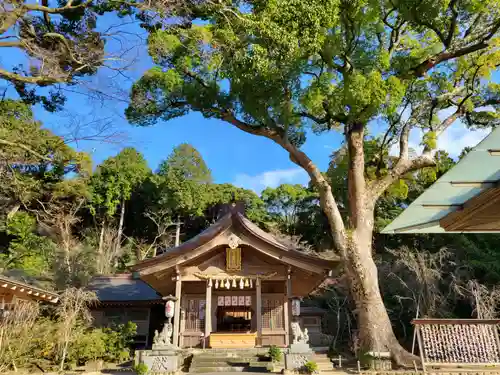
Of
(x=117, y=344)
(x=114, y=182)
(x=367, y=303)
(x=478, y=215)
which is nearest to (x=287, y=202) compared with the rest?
(x=114, y=182)

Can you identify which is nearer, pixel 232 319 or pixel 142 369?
pixel 142 369

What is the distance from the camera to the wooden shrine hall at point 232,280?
41.5 feet

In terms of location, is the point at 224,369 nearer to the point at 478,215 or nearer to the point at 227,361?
the point at 227,361

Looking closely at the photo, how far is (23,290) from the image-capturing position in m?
11.2

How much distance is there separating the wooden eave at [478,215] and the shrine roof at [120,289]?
49.9 feet

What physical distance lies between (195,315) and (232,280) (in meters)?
2.11

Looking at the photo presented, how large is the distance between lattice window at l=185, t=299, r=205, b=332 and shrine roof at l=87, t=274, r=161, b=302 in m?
3.50

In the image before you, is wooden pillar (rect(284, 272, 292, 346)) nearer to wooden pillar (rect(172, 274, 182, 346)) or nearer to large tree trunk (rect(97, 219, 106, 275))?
wooden pillar (rect(172, 274, 182, 346))

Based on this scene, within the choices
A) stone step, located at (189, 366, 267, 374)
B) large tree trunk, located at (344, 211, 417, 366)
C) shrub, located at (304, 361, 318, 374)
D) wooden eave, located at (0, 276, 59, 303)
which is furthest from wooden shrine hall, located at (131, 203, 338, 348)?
wooden eave, located at (0, 276, 59, 303)

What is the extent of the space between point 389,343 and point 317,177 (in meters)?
5.59

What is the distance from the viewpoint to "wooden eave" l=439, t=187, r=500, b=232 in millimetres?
2733

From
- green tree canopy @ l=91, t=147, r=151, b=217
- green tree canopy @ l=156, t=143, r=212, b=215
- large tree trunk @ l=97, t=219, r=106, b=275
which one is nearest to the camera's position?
large tree trunk @ l=97, t=219, r=106, b=275

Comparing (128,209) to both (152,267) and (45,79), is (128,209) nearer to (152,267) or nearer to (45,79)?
(152,267)

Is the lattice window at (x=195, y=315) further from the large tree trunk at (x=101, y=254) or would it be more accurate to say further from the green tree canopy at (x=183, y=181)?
the green tree canopy at (x=183, y=181)
